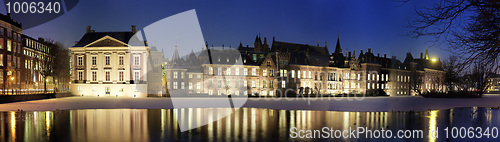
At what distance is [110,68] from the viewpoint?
60.4 meters

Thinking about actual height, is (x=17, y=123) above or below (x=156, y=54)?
below

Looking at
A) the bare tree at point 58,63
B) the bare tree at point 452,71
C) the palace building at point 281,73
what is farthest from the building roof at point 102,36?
the bare tree at point 452,71

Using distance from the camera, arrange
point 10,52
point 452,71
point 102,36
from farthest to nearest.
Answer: point 102,36 < point 10,52 < point 452,71

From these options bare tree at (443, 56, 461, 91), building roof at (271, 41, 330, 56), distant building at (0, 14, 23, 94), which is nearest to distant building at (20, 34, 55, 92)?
distant building at (0, 14, 23, 94)

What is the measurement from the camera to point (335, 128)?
19.4 metres

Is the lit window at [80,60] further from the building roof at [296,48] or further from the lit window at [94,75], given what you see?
the building roof at [296,48]

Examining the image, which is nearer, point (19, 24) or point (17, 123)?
point (17, 123)

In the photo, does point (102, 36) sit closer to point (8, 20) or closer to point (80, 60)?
point (80, 60)

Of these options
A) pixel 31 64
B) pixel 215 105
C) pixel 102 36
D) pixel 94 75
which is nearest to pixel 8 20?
pixel 31 64

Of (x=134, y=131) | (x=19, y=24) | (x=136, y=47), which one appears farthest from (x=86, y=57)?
(x=134, y=131)

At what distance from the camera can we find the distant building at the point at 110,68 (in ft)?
196

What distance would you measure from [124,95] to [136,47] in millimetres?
8837

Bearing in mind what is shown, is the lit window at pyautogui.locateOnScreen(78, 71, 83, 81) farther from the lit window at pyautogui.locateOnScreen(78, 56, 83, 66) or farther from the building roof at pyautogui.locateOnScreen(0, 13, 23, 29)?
the building roof at pyautogui.locateOnScreen(0, 13, 23, 29)

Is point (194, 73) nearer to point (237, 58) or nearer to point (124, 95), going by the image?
point (237, 58)
